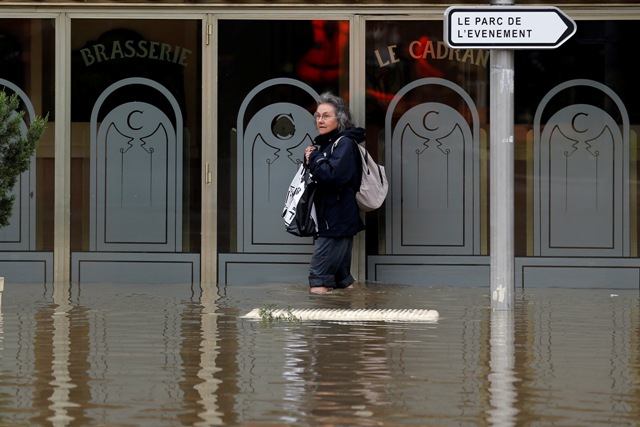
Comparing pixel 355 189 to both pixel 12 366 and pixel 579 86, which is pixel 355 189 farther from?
pixel 12 366

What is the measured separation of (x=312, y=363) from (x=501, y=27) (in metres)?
3.30

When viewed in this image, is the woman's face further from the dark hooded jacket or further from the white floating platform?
the white floating platform

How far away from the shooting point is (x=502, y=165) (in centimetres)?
1014

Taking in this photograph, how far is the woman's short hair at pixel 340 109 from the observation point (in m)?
12.0

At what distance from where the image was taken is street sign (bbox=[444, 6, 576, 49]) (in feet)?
32.6

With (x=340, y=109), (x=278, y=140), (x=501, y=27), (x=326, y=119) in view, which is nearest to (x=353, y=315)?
(x=501, y=27)

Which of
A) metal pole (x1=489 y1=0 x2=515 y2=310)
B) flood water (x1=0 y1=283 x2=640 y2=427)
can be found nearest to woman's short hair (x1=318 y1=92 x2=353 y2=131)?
flood water (x1=0 y1=283 x2=640 y2=427)

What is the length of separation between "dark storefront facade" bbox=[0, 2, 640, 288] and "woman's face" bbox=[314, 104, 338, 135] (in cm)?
72

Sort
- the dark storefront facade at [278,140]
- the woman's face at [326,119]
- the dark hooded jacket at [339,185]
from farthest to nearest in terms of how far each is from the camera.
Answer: the dark storefront facade at [278,140]
the woman's face at [326,119]
the dark hooded jacket at [339,185]

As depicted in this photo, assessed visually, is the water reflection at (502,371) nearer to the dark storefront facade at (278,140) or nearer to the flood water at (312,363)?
the flood water at (312,363)

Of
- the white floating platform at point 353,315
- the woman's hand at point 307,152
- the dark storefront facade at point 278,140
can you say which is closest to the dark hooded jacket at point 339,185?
the woman's hand at point 307,152

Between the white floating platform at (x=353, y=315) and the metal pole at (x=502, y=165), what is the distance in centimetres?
63

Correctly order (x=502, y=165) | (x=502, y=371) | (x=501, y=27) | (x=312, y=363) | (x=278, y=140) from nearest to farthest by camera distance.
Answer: (x=502, y=371) < (x=312, y=363) < (x=501, y=27) < (x=502, y=165) < (x=278, y=140)

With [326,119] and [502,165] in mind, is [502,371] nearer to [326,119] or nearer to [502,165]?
[502,165]
